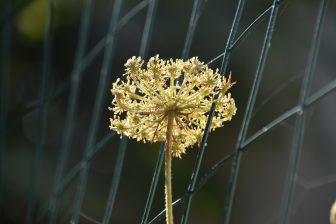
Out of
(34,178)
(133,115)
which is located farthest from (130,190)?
(133,115)

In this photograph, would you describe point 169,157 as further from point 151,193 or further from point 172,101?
point 151,193

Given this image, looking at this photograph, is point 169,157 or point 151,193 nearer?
point 169,157

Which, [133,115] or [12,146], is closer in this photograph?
[133,115]

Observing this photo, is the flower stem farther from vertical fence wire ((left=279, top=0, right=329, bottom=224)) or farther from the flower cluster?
vertical fence wire ((left=279, top=0, right=329, bottom=224))

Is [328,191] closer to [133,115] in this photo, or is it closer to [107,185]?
[107,185]

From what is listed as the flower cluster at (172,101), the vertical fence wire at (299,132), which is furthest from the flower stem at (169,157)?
the vertical fence wire at (299,132)

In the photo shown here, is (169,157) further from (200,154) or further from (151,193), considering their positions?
(151,193)

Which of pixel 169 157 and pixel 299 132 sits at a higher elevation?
pixel 299 132

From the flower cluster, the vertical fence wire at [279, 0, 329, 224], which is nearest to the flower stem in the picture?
the flower cluster

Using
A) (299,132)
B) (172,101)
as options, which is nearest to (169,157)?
(172,101)
